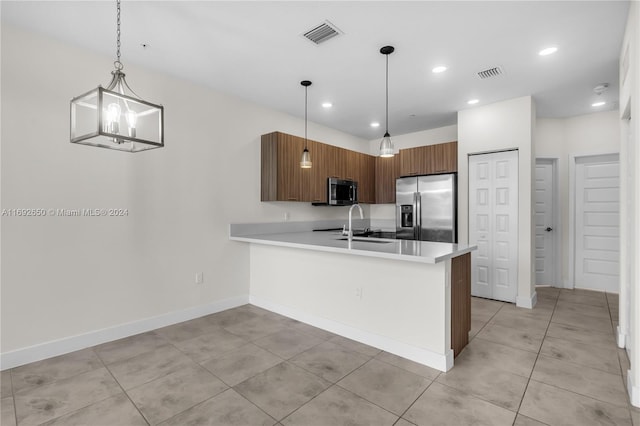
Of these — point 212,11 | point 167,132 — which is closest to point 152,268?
point 167,132

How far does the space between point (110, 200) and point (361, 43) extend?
2.76 metres

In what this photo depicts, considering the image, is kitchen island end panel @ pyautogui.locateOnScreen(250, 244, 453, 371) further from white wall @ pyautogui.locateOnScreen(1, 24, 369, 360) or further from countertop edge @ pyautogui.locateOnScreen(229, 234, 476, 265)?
white wall @ pyautogui.locateOnScreen(1, 24, 369, 360)

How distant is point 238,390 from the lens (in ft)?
7.20

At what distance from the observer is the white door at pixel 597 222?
4.68 meters

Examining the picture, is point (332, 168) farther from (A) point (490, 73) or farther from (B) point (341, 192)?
(A) point (490, 73)

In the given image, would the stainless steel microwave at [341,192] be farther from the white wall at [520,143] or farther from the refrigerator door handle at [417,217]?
the white wall at [520,143]

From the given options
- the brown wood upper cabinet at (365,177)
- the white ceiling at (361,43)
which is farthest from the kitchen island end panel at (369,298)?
the brown wood upper cabinet at (365,177)

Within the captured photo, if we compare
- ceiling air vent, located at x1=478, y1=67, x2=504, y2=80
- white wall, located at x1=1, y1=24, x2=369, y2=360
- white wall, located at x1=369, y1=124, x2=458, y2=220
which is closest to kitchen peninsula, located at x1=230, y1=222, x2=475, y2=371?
white wall, located at x1=1, y1=24, x2=369, y2=360

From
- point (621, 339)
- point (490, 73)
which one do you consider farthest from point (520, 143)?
point (621, 339)

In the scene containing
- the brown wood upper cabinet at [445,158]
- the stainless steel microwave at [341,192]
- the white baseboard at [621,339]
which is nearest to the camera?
the white baseboard at [621,339]

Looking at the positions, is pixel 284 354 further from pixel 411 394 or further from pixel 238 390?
pixel 411 394

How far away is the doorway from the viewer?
5.07m

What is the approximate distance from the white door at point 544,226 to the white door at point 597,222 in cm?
32

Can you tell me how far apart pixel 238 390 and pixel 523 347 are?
8.19 ft
